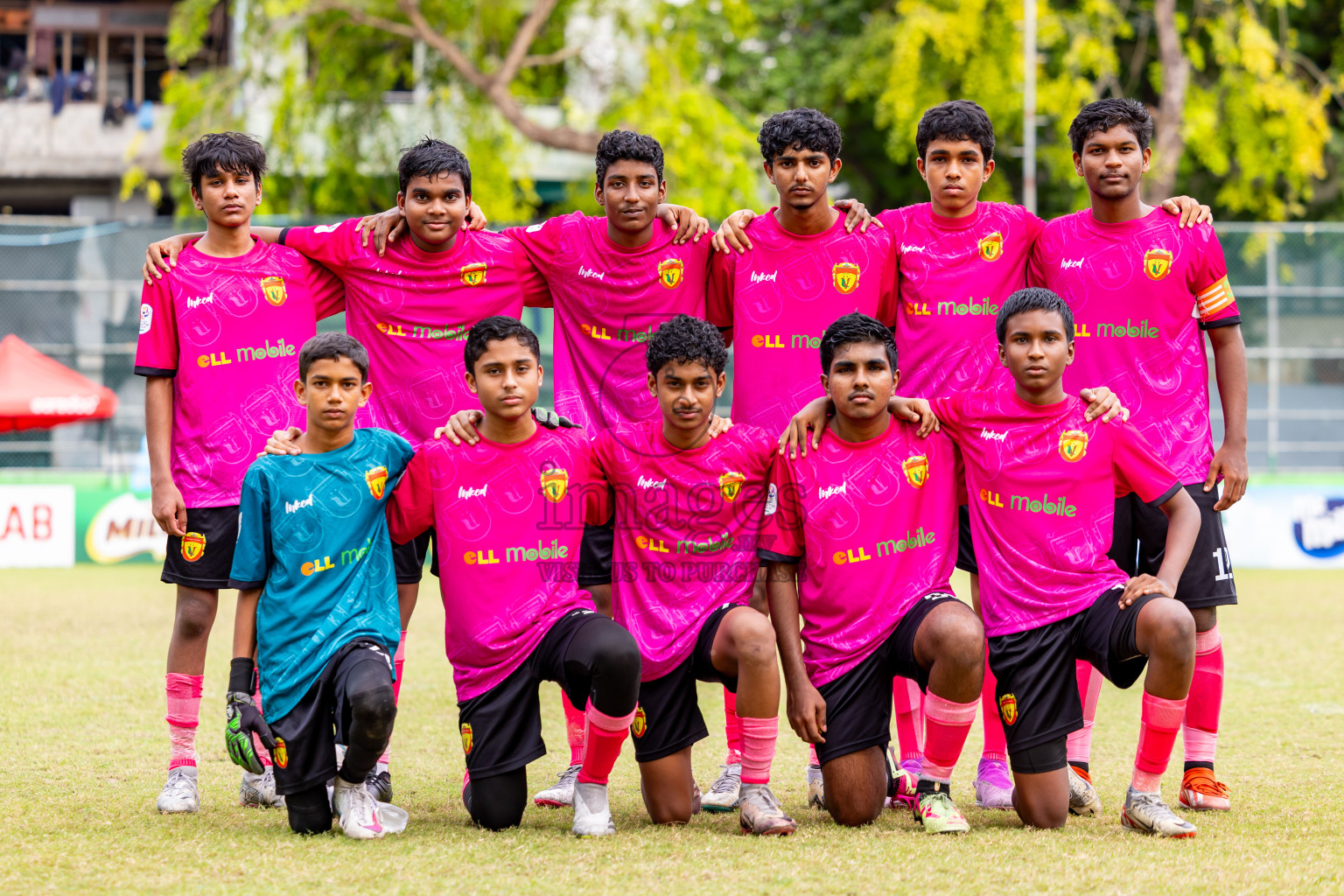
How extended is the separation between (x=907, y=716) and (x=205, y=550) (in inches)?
96.0

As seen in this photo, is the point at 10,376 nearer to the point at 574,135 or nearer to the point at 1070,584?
the point at 574,135

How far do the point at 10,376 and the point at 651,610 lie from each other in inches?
409

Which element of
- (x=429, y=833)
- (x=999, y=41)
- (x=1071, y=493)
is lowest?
(x=429, y=833)

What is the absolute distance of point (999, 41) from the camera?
16359 mm

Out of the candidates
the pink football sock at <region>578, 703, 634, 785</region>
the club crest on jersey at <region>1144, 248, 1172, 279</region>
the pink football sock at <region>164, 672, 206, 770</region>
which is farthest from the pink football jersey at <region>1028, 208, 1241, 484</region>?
the pink football sock at <region>164, 672, 206, 770</region>

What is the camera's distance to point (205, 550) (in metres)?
4.41

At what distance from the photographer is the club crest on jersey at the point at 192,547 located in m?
4.40

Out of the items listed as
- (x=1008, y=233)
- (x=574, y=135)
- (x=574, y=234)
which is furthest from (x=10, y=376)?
(x=1008, y=233)

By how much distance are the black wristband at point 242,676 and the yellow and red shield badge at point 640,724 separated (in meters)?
1.13

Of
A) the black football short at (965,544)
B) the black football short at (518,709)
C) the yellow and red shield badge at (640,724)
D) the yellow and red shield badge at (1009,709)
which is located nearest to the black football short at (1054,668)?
the yellow and red shield badge at (1009,709)

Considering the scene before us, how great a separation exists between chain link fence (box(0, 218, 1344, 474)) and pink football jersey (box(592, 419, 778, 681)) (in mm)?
8444

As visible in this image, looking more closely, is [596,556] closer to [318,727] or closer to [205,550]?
[318,727]

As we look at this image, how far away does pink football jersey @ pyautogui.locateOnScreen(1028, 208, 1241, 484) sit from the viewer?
14.4 ft

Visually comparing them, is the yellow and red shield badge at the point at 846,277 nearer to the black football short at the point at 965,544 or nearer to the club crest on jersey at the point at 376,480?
the black football short at the point at 965,544
